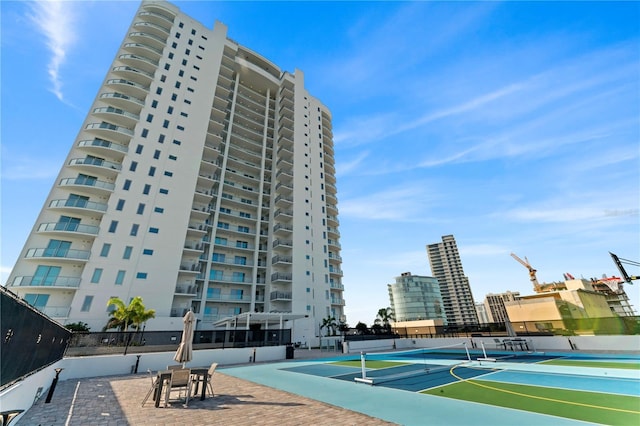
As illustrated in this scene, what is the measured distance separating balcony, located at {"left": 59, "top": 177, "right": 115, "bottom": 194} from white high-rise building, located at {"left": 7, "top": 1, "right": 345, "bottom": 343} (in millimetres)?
208

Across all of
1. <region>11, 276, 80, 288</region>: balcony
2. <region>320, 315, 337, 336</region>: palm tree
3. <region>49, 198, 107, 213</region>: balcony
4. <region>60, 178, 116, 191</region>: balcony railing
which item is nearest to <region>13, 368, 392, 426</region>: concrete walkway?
<region>11, 276, 80, 288</region>: balcony

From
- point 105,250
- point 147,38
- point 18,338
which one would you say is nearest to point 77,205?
point 105,250

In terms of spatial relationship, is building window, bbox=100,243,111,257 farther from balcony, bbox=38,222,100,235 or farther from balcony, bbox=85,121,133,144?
balcony, bbox=85,121,133,144

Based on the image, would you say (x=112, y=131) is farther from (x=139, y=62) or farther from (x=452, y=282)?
(x=452, y=282)

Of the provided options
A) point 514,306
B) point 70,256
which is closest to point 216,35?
point 70,256

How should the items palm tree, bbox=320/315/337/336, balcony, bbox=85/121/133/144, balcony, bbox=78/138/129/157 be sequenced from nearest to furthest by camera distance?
balcony, bbox=78/138/129/157 → balcony, bbox=85/121/133/144 → palm tree, bbox=320/315/337/336

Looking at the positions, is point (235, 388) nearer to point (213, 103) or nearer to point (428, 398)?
point (428, 398)

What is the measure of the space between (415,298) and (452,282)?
55793mm

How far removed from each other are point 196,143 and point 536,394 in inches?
1649

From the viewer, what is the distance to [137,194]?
31.3m

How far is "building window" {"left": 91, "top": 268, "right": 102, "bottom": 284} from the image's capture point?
2608cm

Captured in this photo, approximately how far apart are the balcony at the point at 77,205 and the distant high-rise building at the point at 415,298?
97.3 meters

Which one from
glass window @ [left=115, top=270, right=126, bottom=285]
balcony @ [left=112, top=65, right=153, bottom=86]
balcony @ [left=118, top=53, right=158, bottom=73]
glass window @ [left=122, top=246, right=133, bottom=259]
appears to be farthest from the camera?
balcony @ [left=118, top=53, right=158, bottom=73]

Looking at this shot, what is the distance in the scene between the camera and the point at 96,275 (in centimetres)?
2631
